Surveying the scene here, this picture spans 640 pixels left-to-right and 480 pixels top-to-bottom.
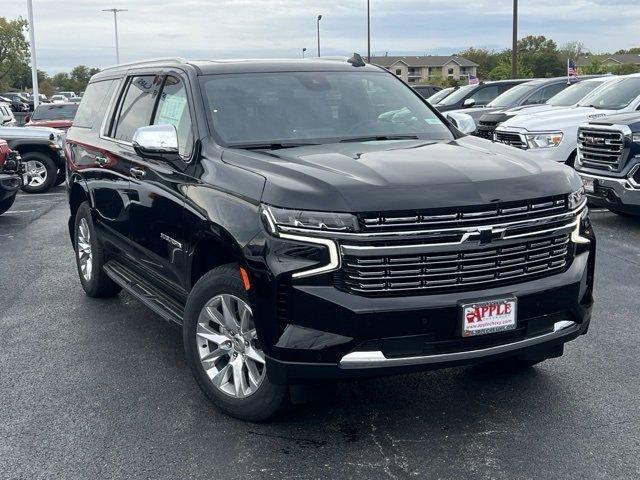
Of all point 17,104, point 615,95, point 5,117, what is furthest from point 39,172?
point 615,95

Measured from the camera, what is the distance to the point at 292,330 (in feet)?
12.2

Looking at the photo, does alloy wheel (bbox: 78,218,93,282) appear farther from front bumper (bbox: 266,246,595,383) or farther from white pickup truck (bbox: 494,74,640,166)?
white pickup truck (bbox: 494,74,640,166)

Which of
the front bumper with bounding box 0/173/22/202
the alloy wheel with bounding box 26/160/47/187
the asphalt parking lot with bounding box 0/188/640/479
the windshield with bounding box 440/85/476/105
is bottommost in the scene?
the alloy wheel with bounding box 26/160/47/187

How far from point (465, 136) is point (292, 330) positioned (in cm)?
230

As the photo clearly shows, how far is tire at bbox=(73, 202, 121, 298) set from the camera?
6664 mm

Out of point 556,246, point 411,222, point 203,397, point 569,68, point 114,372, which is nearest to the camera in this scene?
point 411,222

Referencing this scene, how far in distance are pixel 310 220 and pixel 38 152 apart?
1312cm

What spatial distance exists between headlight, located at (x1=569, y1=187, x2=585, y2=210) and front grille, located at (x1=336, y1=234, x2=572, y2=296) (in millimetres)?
282

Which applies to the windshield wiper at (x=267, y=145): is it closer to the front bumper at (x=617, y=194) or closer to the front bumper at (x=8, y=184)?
the front bumper at (x=617, y=194)

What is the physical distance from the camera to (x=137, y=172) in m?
5.40

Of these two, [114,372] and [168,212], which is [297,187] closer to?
[168,212]

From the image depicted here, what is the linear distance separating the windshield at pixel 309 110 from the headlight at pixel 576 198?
3.78 ft

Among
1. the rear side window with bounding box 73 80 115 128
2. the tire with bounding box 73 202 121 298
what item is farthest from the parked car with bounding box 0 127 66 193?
the tire with bounding box 73 202 121 298

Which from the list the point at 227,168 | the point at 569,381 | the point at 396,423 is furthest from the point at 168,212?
the point at 569,381
